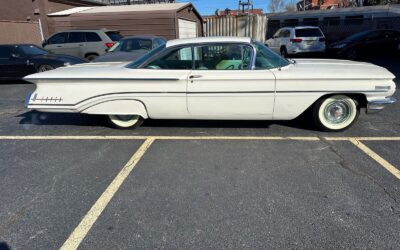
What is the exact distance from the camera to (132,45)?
30.6 ft

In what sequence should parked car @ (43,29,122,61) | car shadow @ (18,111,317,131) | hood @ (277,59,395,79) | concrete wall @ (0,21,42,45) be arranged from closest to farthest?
hood @ (277,59,395,79)
car shadow @ (18,111,317,131)
parked car @ (43,29,122,61)
concrete wall @ (0,21,42,45)

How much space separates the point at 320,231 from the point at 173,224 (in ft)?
4.15

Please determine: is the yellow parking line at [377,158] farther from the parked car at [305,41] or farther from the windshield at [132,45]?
the parked car at [305,41]

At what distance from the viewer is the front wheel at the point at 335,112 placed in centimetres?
432

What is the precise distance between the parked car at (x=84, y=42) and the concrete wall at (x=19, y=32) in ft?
14.8

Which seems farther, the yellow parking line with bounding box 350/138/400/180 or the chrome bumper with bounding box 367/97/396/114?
the chrome bumper with bounding box 367/97/396/114

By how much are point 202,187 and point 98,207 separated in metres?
1.07

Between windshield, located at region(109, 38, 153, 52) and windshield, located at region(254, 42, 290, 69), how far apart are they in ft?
18.8

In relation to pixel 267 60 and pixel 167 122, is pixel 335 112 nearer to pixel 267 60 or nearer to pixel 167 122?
pixel 267 60

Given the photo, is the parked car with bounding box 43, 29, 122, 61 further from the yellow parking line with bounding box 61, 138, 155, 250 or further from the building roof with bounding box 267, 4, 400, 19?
the building roof with bounding box 267, 4, 400, 19

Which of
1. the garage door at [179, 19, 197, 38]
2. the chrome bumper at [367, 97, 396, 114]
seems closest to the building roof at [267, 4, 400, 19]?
the garage door at [179, 19, 197, 38]

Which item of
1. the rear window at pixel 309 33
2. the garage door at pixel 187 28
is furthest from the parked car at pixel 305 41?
the garage door at pixel 187 28

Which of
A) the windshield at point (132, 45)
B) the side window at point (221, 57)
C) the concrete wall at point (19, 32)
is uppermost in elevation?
the concrete wall at point (19, 32)

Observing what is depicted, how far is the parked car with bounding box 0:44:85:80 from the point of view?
865 cm
